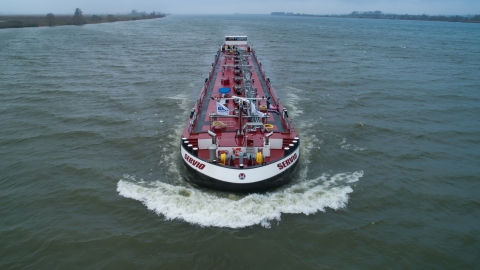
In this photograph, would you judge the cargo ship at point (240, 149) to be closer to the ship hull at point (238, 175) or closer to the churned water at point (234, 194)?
the ship hull at point (238, 175)

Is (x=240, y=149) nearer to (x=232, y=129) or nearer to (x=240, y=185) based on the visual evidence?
(x=240, y=185)

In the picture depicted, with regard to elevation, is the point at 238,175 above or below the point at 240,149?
below

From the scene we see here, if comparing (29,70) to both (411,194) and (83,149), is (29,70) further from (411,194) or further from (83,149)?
(411,194)

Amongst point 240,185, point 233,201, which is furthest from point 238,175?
point 233,201

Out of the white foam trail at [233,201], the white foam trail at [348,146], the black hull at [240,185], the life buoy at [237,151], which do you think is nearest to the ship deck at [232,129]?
the life buoy at [237,151]

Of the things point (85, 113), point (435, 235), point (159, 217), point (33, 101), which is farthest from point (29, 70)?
point (435, 235)

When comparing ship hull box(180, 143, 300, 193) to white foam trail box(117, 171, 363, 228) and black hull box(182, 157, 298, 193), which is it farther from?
white foam trail box(117, 171, 363, 228)
